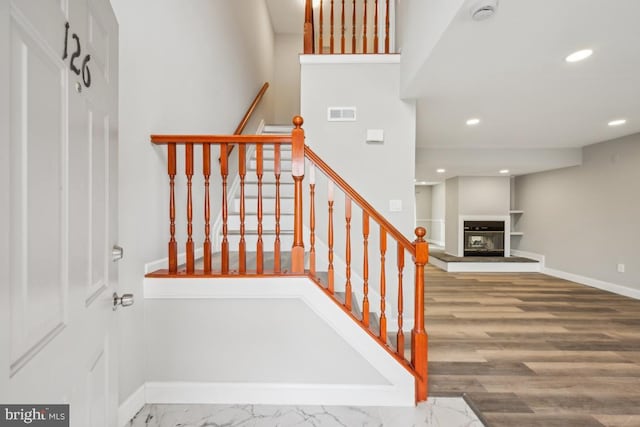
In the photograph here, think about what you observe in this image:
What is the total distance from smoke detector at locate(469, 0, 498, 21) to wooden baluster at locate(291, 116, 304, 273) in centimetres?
113

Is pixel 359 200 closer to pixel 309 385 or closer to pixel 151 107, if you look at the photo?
pixel 309 385

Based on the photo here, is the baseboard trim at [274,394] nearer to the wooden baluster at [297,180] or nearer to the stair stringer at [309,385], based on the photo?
the stair stringer at [309,385]

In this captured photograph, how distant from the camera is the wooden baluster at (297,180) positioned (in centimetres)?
190

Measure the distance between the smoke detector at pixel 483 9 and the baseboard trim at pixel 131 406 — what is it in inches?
118

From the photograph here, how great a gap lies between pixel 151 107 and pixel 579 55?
300 centimetres

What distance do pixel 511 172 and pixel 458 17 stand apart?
17.8 feet

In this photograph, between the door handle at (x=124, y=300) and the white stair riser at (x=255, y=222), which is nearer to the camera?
the door handle at (x=124, y=300)

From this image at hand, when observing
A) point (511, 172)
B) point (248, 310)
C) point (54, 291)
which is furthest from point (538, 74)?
point (511, 172)

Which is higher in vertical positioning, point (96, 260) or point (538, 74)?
point (538, 74)

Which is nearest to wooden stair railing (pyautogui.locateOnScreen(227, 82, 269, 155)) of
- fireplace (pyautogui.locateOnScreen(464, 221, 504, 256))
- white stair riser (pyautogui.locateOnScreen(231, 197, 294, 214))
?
white stair riser (pyautogui.locateOnScreen(231, 197, 294, 214))

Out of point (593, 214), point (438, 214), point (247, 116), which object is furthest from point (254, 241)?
point (438, 214)

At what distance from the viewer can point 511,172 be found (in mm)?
6145

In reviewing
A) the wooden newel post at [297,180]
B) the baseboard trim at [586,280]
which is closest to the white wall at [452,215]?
the baseboard trim at [586,280]

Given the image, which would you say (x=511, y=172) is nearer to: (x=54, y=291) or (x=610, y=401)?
(x=610, y=401)
